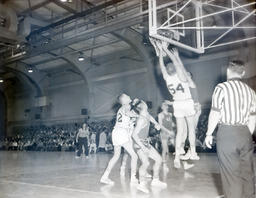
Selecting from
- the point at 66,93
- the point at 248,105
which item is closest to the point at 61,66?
the point at 66,93

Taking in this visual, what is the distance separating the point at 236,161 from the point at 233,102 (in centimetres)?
64

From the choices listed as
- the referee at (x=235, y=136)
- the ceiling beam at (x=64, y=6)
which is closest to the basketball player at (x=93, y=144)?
the ceiling beam at (x=64, y=6)

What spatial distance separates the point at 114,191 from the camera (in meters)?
5.05

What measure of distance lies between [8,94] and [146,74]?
16547mm

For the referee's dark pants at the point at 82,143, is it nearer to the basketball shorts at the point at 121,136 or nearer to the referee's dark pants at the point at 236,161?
the basketball shorts at the point at 121,136

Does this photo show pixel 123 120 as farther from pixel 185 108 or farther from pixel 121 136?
pixel 185 108

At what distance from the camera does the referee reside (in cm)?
328

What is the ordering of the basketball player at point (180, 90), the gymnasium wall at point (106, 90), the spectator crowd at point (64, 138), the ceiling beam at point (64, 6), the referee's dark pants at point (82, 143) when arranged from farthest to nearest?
the gymnasium wall at point (106, 90), the spectator crowd at point (64, 138), the ceiling beam at point (64, 6), the referee's dark pants at point (82, 143), the basketball player at point (180, 90)

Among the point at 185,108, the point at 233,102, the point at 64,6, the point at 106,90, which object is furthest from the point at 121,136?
the point at 106,90

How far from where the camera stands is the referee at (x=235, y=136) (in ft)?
10.8

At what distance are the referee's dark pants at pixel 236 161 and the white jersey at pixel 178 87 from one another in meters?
2.55

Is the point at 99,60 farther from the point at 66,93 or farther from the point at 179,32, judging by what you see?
the point at 179,32

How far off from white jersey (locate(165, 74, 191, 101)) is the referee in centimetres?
238

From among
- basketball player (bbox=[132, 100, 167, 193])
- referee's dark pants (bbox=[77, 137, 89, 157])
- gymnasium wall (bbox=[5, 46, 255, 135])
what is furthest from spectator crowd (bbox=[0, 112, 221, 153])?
basketball player (bbox=[132, 100, 167, 193])
